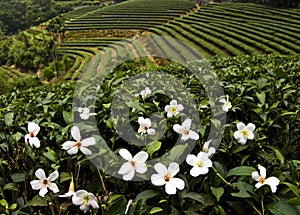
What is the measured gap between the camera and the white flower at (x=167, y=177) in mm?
983

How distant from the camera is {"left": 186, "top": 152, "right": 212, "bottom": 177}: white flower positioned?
102cm

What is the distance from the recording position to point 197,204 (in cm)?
102

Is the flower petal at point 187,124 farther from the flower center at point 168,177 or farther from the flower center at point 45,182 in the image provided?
the flower center at point 45,182

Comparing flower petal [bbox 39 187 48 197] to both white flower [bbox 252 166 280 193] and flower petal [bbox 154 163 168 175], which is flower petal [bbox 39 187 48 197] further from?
white flower [bbox 252 166 280 193]

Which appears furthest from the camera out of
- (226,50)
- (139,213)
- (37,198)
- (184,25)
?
(184,25)

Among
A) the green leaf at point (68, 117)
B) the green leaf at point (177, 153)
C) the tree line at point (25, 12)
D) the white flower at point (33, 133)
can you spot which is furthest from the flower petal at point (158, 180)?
the tree line at point (25, 12)

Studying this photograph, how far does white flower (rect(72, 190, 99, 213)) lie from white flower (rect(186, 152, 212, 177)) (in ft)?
1.09

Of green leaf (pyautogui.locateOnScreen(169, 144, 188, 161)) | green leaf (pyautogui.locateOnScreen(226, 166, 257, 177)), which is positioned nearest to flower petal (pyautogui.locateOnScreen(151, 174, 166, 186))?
green leaf (pyautogui.locateOnScreen(169, 144, 188, 161))

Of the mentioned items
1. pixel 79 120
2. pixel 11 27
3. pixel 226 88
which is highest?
pixel 79 120

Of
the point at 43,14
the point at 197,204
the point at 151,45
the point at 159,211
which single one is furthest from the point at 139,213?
the point at 43,14

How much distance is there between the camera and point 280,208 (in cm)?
91

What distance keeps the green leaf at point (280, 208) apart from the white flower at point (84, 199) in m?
0.54

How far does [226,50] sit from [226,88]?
19751 mm

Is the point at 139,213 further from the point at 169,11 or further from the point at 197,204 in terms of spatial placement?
the point at 169,11
